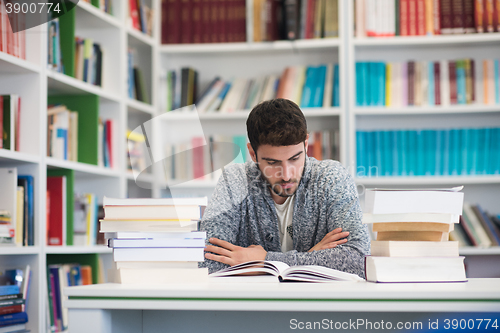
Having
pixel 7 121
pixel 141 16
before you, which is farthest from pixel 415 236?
pixel 141 16

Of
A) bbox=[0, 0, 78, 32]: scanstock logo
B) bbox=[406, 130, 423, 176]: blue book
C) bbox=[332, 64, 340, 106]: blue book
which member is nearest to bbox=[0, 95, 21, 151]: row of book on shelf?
bbox=[0, 0, 78, 32]: scanstock logo

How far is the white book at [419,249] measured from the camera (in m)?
1.00

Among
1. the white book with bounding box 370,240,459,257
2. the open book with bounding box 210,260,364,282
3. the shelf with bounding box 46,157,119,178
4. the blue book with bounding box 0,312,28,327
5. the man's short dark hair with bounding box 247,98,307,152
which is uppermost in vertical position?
the man's short dark hair with bounding box 247,98,307,152

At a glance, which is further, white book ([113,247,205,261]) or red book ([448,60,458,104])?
red book ([448,60,458,104])

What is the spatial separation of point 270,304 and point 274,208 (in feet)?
2.95

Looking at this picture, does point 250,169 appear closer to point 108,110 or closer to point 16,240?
point 16,240

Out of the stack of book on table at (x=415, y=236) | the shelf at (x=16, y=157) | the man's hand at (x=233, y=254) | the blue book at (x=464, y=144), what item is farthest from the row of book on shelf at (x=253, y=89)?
the stack of book on table at (x=415, y=236)

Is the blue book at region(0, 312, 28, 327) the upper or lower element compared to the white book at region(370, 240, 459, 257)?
lower

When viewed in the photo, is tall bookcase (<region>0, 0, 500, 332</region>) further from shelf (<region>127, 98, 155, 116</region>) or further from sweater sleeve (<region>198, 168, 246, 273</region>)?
sweater sleeve (<region>198, 168, 246, 273</region>)

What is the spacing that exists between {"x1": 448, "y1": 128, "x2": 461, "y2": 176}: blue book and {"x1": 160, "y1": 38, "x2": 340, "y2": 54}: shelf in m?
0.79

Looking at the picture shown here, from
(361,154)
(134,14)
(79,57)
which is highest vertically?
(134,14)

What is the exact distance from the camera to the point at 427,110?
2.81 meters

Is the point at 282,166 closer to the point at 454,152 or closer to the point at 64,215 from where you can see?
the point at 64,215

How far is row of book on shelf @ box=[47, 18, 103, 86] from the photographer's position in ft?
7.64
